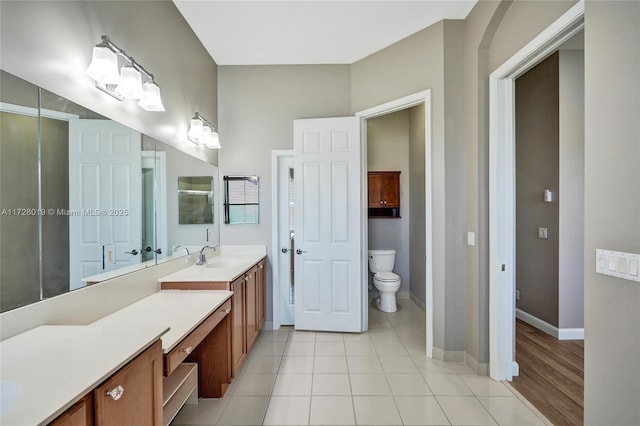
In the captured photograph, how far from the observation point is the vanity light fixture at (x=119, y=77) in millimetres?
1386

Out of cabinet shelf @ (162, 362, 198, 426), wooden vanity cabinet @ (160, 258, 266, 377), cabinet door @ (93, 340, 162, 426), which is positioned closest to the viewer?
cabinet door @ (93, 340, 162, 426)

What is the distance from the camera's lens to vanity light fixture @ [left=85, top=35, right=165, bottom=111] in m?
1.39

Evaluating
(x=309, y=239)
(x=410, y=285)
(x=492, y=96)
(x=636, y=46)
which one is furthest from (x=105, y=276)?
(x=410, y=285)

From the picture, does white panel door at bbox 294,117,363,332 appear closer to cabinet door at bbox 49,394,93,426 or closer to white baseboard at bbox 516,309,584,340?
white baseboard at bbox 516,309,584,340

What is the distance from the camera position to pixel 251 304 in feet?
8.46

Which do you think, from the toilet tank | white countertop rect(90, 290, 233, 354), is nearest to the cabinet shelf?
white countertop rect(90, 290, 233, 354)

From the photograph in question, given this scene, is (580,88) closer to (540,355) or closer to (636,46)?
(636,46)

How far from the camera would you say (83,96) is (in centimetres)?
139

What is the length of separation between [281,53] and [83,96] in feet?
6.90

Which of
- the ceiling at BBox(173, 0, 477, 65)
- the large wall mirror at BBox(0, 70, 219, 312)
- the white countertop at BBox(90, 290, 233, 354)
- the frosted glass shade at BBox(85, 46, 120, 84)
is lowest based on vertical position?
the white countertop at BBox(90, 290, 233, 354)

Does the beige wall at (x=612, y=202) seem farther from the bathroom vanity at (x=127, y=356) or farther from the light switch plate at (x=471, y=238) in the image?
the bathroom vanity at (x=127, y=356)

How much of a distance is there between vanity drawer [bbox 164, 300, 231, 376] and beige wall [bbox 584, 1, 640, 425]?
6.03 ft

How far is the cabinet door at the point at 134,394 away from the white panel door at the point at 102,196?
0.61 metres

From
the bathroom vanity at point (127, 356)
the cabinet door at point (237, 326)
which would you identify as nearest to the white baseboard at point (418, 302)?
the cabinet door at point (237, 326)
